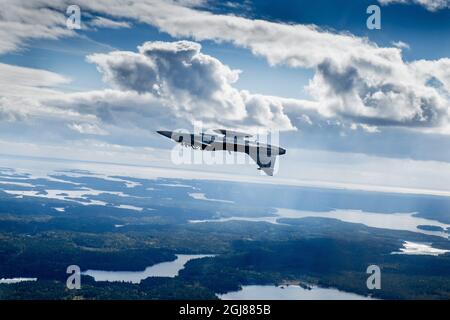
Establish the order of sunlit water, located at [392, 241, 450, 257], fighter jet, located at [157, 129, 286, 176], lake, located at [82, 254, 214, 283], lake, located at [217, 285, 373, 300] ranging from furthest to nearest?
1. sunlit water, located at [392, 241, 450, 257]
2. lake, located at [82, 254, 214, 283]
3. lake, located at [217, 285, 373, 300]
4. fighter jet, located at [157, 129, 286, 176]

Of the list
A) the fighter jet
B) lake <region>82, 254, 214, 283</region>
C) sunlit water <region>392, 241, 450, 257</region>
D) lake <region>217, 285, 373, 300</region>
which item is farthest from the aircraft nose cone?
sunlit water <region>392, 241, 450, 257</region>

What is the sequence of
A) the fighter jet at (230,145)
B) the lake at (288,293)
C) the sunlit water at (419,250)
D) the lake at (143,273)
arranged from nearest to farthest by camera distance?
the fighter jet at (230,145)
the lake at (288,293)
the lake at (143,273)
the sunlit water at (419,250)

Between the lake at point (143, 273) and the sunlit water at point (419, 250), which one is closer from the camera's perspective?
the lake at point (143, 273)

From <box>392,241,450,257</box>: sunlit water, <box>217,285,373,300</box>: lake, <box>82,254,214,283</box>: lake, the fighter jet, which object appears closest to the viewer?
the fighter jet

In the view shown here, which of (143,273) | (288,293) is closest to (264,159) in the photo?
(288,293)

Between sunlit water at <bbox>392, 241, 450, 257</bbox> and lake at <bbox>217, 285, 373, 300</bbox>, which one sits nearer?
lake at <bbox>217, 285, 373, 300</bbox>

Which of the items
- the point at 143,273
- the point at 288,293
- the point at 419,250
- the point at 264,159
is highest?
the point at 264,159

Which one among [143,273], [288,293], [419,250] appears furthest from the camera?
[419,250]

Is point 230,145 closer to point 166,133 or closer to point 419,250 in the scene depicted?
point 166,133

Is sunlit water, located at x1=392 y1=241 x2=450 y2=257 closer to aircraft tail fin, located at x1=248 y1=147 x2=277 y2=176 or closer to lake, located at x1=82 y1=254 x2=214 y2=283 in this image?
lake, located at x1=82 y1=254 x2=214 y2=283

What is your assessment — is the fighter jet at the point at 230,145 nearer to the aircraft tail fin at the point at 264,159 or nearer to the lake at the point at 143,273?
the aircraft tail fin at the point at 264,159

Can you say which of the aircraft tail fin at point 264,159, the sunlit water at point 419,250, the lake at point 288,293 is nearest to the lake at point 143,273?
the lake at point 288,293
